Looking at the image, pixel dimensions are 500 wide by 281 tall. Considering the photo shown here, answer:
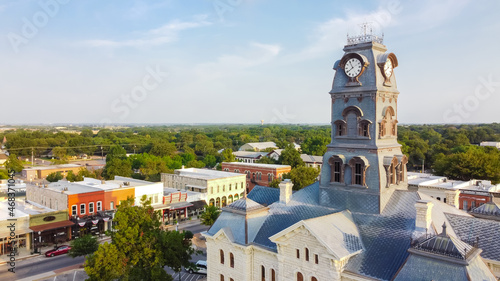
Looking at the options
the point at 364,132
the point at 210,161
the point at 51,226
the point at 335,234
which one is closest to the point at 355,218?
the point at 335,234

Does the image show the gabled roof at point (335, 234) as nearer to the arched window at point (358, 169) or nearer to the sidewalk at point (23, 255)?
the arched window at point (358, 169)

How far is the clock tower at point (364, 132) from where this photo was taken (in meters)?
27.3

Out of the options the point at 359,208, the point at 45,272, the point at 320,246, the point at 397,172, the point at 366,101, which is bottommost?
the point at 45,272

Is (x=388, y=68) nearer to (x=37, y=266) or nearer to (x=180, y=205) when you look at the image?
(x=37, y=266)

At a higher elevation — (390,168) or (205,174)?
(390,168)

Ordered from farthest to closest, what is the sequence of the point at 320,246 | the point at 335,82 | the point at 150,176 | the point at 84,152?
the point at 84,152
the point at 150,176
the point at 335,82
the point at 320,246

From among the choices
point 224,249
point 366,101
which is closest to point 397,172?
point 366,101

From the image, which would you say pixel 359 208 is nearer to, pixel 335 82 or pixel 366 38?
pixel 335 82

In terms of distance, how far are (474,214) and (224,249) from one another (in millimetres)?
21274

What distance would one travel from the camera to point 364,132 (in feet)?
91.8

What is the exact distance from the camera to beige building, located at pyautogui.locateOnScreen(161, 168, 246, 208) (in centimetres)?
7200

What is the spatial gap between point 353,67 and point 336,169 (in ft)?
27.3

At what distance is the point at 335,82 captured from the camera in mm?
29609

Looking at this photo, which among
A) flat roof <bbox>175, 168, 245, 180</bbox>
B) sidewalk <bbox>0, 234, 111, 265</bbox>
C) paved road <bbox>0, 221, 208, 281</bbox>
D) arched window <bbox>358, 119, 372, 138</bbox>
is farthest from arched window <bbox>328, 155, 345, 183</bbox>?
flat roof <bbox>175, 168, 245, 180</bbox>
